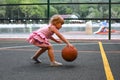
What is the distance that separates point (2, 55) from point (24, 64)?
1.87 m

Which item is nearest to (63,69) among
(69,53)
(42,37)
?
(69,53)

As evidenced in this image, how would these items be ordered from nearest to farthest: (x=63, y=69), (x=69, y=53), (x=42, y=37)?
(x=63, y=69), (x=69, y=53), (x=42, y=37)

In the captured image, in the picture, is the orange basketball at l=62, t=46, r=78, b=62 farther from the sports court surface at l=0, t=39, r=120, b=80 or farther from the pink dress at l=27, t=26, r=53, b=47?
the pink dress at l=27, t=26, r=53, b=47

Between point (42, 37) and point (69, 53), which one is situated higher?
point (42, 37)

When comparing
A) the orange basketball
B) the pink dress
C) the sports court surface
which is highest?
the pink dress

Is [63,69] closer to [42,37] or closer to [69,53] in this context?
[69,53]

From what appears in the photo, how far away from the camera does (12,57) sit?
32.2ft

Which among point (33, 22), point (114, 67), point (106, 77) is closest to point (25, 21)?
point (33, 22)

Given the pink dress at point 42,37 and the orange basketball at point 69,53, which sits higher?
the pink dress at point 42,37

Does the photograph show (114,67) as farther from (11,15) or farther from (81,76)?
(11,15)

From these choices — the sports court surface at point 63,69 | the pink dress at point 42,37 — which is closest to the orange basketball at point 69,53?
the sports court surface at point 63,69

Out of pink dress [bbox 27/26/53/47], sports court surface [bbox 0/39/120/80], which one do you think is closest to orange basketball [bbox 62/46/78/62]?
sports court surface [bbox 0/39/120/80]

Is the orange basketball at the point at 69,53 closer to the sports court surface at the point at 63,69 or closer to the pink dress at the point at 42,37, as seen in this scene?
the sports court surface at the point at 63,69

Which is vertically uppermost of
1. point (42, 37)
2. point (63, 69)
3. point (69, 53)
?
point (42, 37)
